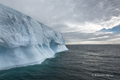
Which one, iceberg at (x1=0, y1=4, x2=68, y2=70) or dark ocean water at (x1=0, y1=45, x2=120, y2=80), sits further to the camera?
iceberg at (x1=0, y1=4, x2=68, y2=70)

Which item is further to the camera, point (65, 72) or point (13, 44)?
point (13, 44)

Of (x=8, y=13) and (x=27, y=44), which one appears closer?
(x=8, y=13)

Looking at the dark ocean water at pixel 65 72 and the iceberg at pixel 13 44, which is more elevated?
the iceberg at pixel 13 44

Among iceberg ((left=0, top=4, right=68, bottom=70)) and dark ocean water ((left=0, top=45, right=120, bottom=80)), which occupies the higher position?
iceberg ((left=0, top=4, right=68, bottom=70))

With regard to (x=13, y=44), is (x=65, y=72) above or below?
below

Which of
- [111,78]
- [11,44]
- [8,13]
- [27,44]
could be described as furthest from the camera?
[27,44]

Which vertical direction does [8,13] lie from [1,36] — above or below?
above

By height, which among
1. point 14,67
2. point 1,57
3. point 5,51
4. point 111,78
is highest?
point 5,51

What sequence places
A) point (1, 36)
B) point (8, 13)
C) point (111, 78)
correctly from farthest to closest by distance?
point (8, 13) → point (1, 36) → point (111, 78)

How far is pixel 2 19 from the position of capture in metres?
12.4

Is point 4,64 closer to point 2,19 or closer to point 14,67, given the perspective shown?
point 14,67

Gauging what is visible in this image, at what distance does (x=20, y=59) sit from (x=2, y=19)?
7589 mm

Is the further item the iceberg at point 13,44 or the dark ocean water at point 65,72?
the iceberg at point 13,44

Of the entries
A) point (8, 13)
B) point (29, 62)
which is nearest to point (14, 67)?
point (29, 62)
